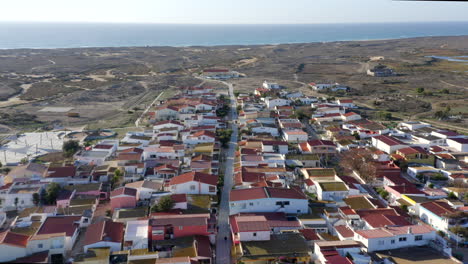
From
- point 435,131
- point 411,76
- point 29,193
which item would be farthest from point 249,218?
point 411,76

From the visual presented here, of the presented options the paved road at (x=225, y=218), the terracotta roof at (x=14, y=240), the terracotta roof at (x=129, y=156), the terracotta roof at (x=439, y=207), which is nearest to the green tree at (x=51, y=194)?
the terracotta roof at (x=129, y=156)

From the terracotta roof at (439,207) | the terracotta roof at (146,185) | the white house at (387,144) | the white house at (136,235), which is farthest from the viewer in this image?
the white house at (387,144)

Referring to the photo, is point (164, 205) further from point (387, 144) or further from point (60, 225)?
point (387, 144)

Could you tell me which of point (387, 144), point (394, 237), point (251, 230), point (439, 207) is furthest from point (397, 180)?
point (251, 230)

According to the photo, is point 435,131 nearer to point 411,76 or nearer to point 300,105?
point 300,105

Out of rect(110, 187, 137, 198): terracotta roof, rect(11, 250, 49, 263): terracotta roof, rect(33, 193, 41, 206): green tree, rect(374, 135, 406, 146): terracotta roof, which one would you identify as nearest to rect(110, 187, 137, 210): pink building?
rect(110, 187, 137, 198): terracotta roof

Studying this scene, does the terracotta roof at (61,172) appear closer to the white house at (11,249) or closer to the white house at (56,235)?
the white house at (56,235)
